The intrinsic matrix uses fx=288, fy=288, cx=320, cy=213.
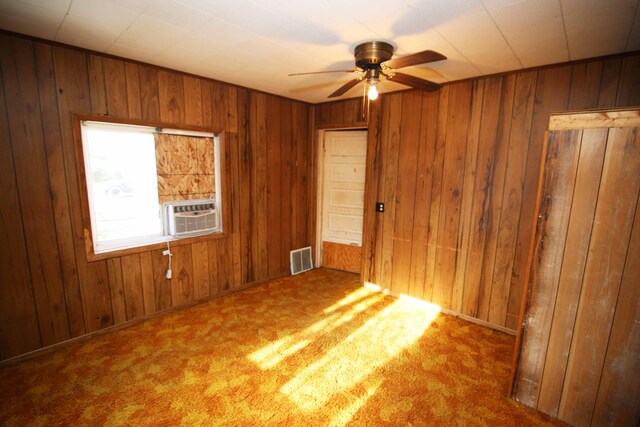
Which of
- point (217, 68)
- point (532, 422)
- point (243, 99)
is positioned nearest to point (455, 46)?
point (217, 68)

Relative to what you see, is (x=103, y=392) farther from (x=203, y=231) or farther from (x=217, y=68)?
(x=217, y=68)

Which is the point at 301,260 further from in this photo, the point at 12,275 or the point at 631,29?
the point at 631,29

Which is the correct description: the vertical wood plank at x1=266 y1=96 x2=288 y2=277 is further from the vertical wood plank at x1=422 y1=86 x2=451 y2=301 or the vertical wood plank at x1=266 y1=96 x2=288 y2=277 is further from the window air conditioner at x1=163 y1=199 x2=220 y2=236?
the vertical wood plank at x1=422 y1=86 x2=451 y2=301

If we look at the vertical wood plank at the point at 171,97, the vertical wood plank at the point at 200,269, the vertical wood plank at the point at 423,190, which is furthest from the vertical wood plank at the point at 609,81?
the vertical wood plank at the point at 200,269

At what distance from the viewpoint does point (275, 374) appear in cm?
212

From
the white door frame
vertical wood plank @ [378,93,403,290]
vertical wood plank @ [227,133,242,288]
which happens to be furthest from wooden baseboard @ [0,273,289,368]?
vertical wood plank @ [378,93,403,290]

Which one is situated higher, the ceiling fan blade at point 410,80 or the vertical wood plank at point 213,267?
the ceiling fan blade at point 410,80

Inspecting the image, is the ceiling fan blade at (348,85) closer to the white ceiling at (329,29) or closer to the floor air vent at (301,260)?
the white ceiling at (329,29)

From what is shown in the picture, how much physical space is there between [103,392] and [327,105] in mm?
3732

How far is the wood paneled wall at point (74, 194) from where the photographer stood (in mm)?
2084

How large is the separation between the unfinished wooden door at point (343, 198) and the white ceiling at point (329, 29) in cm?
163

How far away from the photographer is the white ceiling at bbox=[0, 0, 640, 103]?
5.10 feet

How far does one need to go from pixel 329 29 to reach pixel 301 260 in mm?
3086

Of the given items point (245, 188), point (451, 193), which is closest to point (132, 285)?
point (245, 188)
